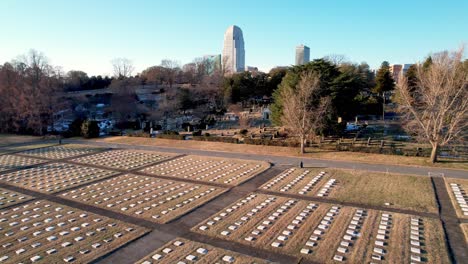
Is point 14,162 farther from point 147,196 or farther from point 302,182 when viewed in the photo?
point 302,182

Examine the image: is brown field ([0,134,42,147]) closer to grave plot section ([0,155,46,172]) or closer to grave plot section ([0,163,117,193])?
grave plot section ([0,155,46,172])

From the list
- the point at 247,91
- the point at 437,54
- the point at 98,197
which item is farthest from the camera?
the point at 247,91

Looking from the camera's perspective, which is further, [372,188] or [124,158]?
[124,158]

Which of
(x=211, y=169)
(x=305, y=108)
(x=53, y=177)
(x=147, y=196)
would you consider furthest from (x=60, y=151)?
(x=305, y=108)

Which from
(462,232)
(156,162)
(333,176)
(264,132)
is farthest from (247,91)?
(462,232)

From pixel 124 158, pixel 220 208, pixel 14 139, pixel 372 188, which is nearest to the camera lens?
pixel 220 208

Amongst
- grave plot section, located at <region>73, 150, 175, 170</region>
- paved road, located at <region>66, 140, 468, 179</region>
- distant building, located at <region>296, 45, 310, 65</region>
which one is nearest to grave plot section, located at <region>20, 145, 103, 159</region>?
grave plot section, located at <region>73, 150, 175, 170</region>

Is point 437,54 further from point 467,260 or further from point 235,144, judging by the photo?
point 235,144
